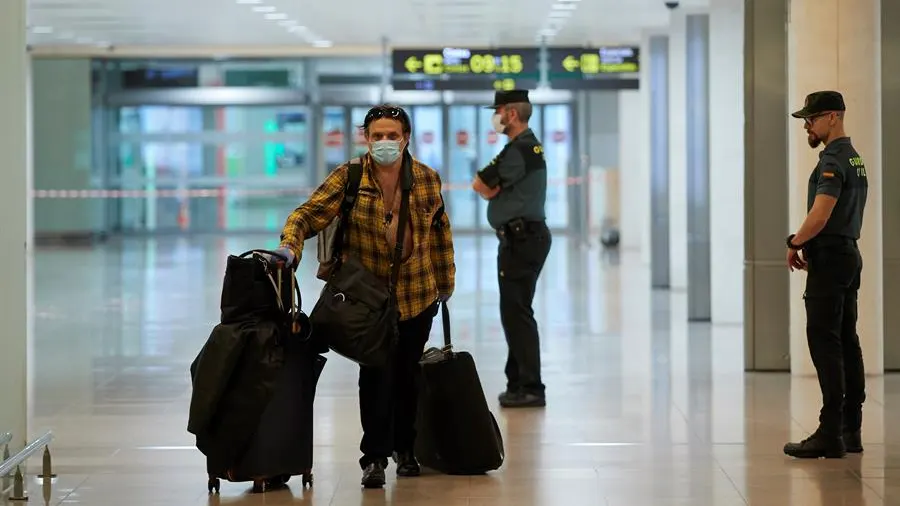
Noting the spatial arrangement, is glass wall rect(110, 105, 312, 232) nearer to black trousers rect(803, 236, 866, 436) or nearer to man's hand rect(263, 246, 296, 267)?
black trousers rect(803, 236, 866, 436)

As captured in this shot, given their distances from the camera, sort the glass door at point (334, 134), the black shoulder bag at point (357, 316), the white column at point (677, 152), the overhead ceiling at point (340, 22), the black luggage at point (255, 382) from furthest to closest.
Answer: the glass door at point (334, 134)
the overhead ceiling at point (340, 22)
the white column at point (677, 152)
the black shoulder bag at point (357, 316)
the black luggage at point (255, 382)

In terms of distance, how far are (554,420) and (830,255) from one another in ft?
6.17

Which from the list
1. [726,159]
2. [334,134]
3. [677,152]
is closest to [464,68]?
[677,152]

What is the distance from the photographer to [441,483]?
6.04 m

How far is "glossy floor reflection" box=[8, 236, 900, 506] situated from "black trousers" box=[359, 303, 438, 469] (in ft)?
0.56

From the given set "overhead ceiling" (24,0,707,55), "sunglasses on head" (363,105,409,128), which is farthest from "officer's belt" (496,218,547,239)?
"overhead ceiling" (24,0,707,55)

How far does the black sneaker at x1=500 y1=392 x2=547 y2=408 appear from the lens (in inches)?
317

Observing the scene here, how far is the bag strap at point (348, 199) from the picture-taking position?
5910 millimetres

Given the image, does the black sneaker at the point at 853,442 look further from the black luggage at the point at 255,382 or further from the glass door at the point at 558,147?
the glass door at the point at 558,147

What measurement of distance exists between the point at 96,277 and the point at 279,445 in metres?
13.9

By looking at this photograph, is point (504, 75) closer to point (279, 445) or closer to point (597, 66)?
point (597, 66)

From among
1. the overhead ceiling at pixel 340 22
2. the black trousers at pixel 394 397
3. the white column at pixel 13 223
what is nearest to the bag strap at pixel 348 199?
the black trousers at pixel 394 397

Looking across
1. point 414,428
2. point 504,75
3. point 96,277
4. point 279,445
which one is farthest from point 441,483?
point 504,75

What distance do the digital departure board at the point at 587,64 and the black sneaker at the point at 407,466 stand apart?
50.6 ft
